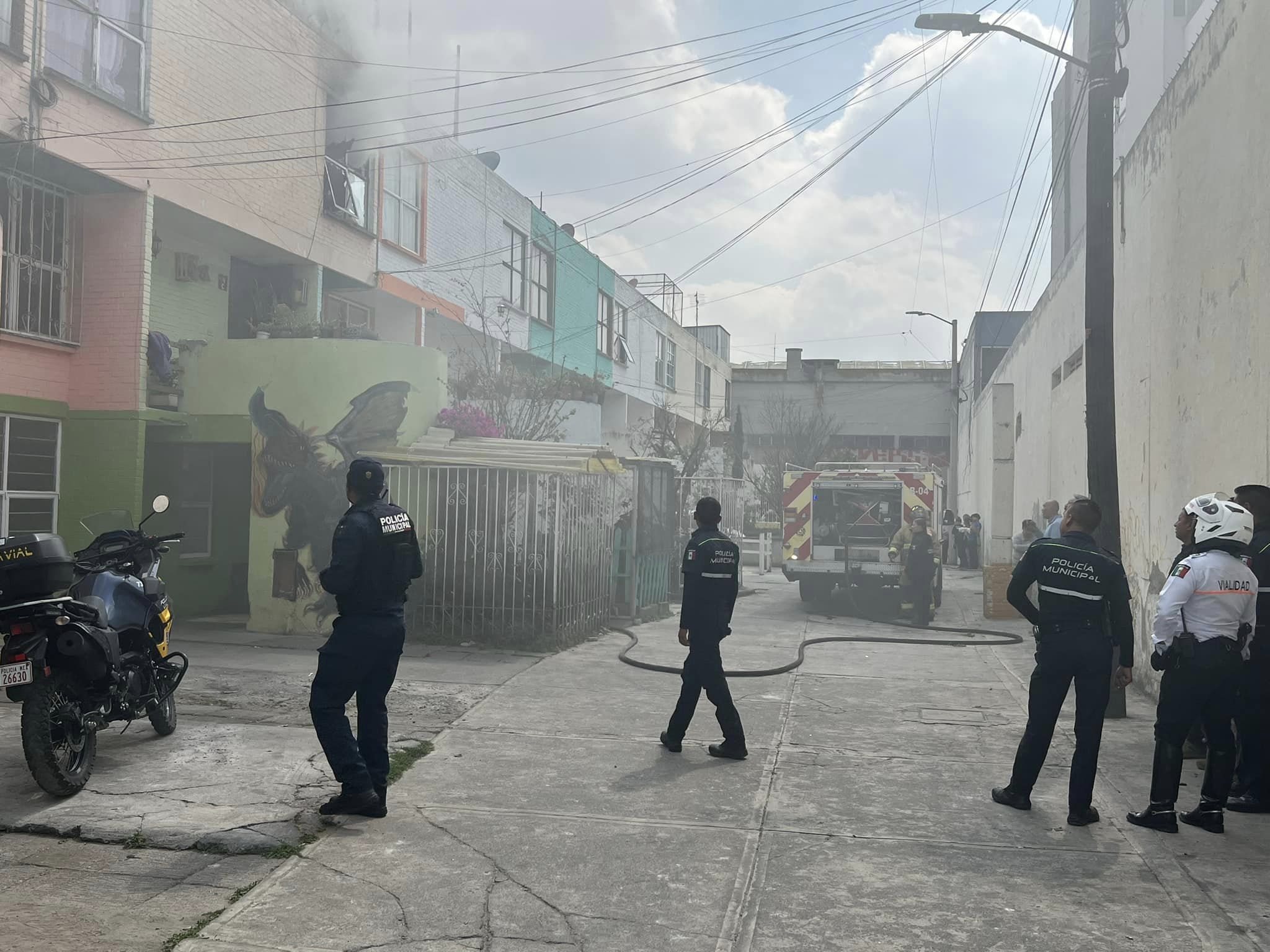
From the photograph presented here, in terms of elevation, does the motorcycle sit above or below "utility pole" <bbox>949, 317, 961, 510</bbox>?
below

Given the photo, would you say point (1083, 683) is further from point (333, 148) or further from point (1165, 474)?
point (333, 148)

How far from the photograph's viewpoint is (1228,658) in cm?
540

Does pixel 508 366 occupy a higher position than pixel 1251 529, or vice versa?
pixel 508 366

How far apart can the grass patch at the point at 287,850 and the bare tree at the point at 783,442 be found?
1289 inches

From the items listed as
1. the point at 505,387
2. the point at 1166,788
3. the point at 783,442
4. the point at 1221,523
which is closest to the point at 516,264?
the point at 505,387

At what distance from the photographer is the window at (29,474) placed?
1143cm

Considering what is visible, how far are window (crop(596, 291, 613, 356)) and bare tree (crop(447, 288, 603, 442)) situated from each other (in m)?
6.33

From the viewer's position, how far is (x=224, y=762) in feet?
20.9

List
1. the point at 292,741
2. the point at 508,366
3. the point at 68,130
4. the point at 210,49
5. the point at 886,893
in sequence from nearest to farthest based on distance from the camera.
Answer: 1. the point at 886,893
2. the point at 292,741
3. the point at 68,130
4. the point at 210,49
5. the point at 508,366

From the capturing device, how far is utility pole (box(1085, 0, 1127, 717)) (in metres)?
9.26

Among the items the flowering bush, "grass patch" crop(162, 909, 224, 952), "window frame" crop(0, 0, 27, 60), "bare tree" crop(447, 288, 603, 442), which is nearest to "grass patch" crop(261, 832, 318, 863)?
"grass patch" crop(162, 909, 224, 952)

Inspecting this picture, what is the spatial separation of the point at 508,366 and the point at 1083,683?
1778 centimetres

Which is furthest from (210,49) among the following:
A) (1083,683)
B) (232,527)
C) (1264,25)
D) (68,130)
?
(1083,683)

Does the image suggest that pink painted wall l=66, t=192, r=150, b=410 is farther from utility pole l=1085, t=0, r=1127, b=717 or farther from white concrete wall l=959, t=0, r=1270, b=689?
white concrete wall l=959, t=0, r=1270, b=689
